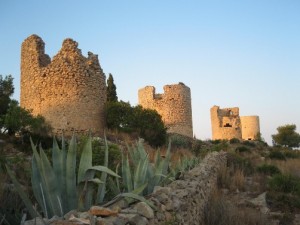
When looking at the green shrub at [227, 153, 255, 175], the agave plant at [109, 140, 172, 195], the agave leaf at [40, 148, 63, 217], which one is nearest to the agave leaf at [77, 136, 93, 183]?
the agave leaf at [40, 148, 63, 217]

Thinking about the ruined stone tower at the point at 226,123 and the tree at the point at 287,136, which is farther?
the tree at the point at 287,136

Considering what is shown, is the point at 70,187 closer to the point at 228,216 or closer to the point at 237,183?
the point at 228,216

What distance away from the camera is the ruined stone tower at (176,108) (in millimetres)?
23047

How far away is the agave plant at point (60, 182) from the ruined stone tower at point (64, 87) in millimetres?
11075

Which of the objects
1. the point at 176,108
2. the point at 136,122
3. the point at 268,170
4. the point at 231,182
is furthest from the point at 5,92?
the point at 176,108

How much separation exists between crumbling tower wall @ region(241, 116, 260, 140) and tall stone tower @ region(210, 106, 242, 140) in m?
3.65

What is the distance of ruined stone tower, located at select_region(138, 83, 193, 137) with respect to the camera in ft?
75.6

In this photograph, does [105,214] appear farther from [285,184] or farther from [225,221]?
[285,184]

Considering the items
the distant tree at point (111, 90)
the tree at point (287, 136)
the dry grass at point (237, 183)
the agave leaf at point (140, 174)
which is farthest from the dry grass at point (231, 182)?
the tree at point (287, 136)

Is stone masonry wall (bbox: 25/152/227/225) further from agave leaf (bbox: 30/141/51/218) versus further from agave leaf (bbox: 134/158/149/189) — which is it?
agave leaf (bbox: 30/141/51/218)

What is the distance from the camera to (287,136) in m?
35.9

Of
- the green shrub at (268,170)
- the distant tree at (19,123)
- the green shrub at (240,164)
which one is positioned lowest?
the green shrub at (268,170)

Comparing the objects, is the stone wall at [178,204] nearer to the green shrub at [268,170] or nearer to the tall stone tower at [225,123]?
the green shrub at [268,170]

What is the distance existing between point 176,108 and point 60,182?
2063cm
